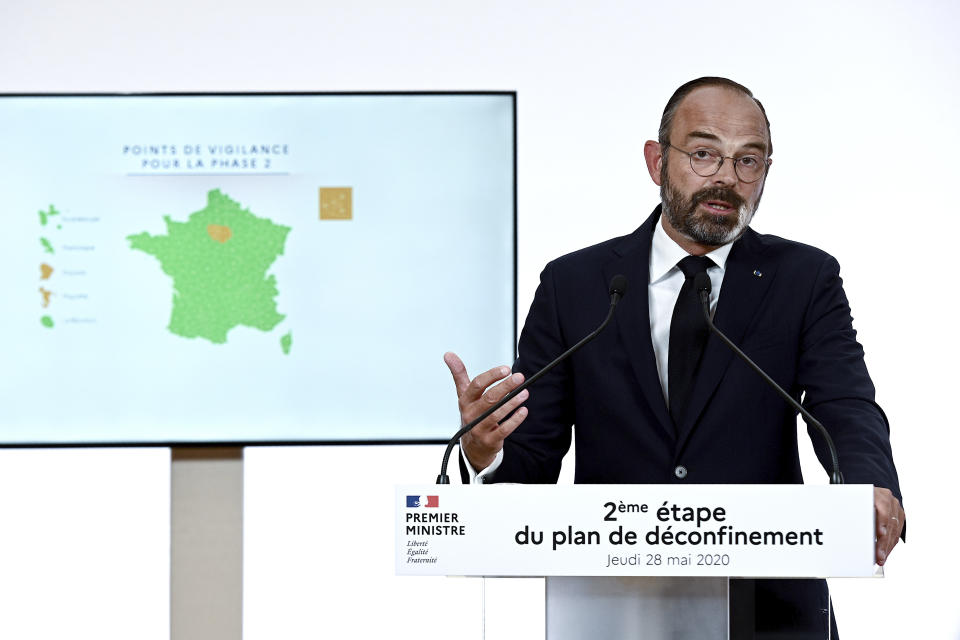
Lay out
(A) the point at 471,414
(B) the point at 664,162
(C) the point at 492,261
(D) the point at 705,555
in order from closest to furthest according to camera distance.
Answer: (D) the point at 705,555
(A) the point at 471,414
(B) the point at 664,162
(C) the point at 492,261

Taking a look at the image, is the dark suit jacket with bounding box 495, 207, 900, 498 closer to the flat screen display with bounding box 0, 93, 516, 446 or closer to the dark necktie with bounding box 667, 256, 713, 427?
the dark necktie with bounding box 667, 256, 713, 427

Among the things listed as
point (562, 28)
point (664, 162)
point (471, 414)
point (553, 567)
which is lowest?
point (553, 567)

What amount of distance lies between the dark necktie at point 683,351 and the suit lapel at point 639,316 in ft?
0.07

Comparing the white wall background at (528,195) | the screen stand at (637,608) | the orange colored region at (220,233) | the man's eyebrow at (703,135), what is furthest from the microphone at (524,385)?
the orange colored region at (220,233)

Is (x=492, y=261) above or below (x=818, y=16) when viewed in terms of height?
below

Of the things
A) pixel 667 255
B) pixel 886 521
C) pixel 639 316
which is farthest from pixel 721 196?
pixel 886 521

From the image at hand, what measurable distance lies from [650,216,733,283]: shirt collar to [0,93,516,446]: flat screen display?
4.21 ft

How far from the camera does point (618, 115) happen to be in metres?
3.35

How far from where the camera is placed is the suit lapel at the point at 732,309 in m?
1.74

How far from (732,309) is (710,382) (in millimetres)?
160

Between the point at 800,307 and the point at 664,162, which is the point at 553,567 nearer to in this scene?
the point at 800,307

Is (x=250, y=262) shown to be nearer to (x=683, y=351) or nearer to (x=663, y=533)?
(x=683, y=351)

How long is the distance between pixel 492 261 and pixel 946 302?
4.86 feet

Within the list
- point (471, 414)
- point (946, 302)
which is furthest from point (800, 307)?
point (946, 302)
